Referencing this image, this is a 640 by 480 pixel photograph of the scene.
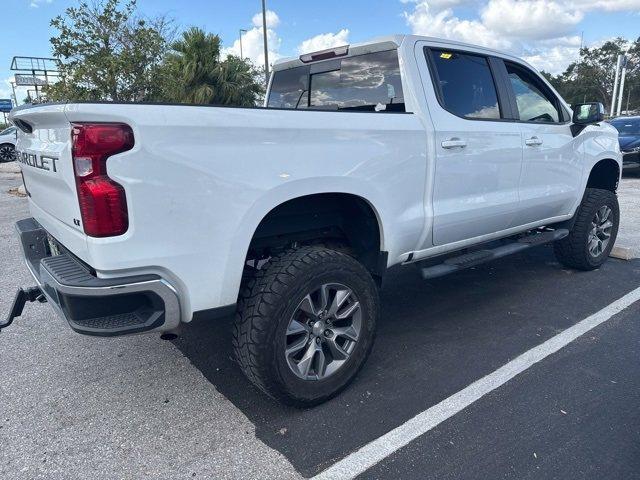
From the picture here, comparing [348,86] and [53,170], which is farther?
[348,86]

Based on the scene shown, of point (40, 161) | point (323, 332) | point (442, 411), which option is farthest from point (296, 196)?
point (442, 411)

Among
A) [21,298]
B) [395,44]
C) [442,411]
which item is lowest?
[442,411]

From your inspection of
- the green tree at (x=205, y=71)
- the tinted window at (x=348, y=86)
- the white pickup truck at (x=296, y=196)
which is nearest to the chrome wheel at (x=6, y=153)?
the green tree at (x=205, y=71)

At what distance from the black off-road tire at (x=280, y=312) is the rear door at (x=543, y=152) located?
6.72ft

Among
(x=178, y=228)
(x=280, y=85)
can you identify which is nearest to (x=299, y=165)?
(x=178, y=228)

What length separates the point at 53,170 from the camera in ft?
7.48

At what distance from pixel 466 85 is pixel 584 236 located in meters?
2.22

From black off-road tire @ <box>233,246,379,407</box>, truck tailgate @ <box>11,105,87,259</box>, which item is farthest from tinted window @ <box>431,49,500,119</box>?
truck tailgate @ <box>11,105,87,259</box>

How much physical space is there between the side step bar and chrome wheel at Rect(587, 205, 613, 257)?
0.57m

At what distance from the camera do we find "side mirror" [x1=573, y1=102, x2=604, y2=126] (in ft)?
14.1

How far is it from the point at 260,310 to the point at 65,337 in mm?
2066

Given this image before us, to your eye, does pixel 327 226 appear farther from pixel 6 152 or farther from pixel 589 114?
pixel 6 152

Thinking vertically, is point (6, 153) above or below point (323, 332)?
above

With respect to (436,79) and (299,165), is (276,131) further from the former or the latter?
(436,79)
